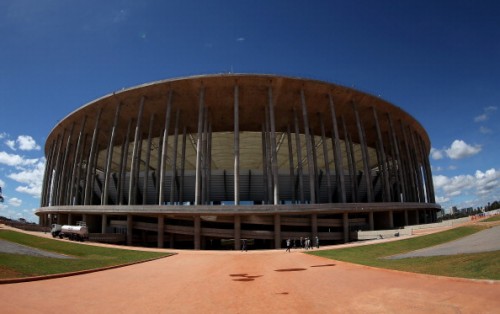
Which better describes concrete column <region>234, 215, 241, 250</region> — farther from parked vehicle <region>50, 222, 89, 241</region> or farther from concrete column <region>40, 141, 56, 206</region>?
concrete column <region>40, 141, 56, 206</region>

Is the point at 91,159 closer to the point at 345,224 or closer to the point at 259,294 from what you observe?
the point at 345,224

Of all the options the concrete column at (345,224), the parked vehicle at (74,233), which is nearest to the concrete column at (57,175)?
the parked vehicle at (74,233)

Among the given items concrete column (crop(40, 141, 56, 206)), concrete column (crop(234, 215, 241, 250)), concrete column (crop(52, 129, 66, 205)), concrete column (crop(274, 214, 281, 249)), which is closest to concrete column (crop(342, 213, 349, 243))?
concrete column (crop(274, 214, 281, 249))

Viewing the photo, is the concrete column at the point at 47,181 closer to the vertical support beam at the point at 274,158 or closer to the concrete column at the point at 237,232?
the concrete column at the point at 237,232

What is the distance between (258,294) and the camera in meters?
10.0

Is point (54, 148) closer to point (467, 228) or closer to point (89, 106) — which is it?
point (89, 106)

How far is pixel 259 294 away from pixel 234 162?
3881 cm

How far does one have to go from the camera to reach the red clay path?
8039mm

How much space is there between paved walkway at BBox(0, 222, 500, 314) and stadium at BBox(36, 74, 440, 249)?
837 inches

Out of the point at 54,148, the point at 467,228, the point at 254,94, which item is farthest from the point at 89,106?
the point at 467,228

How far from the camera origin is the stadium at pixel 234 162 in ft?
119

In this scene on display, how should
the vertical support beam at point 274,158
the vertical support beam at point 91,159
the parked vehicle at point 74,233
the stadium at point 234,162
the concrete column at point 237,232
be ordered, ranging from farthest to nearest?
1. the vertical support beam at point 91,159
2. the vertical support beam at point 274,158
3. the stadium at point 234,162
4. the concrete column at point 237,232
5. the parked vehicle at point 74,233

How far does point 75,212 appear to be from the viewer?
4159 centimetres

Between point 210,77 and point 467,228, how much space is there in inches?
1196
